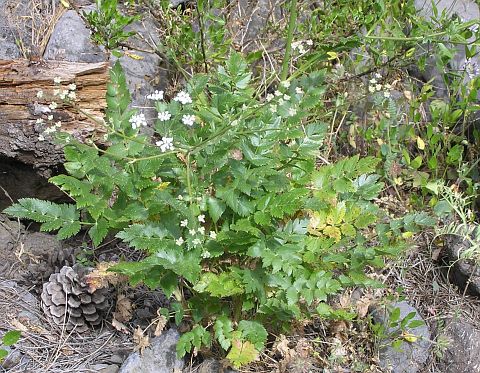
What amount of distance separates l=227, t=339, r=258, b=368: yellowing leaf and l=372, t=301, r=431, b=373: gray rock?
71 centimetres

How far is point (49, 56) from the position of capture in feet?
10.4

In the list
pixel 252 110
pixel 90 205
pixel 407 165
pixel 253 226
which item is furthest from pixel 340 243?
pixel 407 165

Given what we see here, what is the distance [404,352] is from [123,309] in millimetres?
1258

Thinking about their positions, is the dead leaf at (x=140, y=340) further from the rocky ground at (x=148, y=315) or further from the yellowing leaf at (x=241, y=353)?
the yellowing leaf at (x=241, y=353)

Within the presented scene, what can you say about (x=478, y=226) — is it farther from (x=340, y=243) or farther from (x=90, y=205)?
(x=90, y=205)

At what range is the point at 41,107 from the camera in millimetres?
2713

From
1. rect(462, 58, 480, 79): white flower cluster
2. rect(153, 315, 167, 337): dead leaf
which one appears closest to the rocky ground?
rect(153, 315, 167, 337): dead leaf

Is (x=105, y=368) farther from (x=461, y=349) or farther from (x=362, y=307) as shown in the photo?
(x=461, y=349)

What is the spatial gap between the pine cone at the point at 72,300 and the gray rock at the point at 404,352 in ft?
4.09

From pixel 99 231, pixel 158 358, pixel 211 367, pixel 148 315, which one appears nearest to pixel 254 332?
pixel 211 367

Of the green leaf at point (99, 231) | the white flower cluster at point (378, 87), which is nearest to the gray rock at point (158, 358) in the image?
the green leaf at point (99, 231)

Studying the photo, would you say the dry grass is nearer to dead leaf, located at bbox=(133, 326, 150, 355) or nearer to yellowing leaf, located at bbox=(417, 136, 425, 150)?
dead leaf, located at bbox=(133, 326, 150, 355)

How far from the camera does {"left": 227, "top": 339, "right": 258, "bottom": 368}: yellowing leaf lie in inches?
89.4

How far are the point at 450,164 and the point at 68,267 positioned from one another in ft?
6.89
